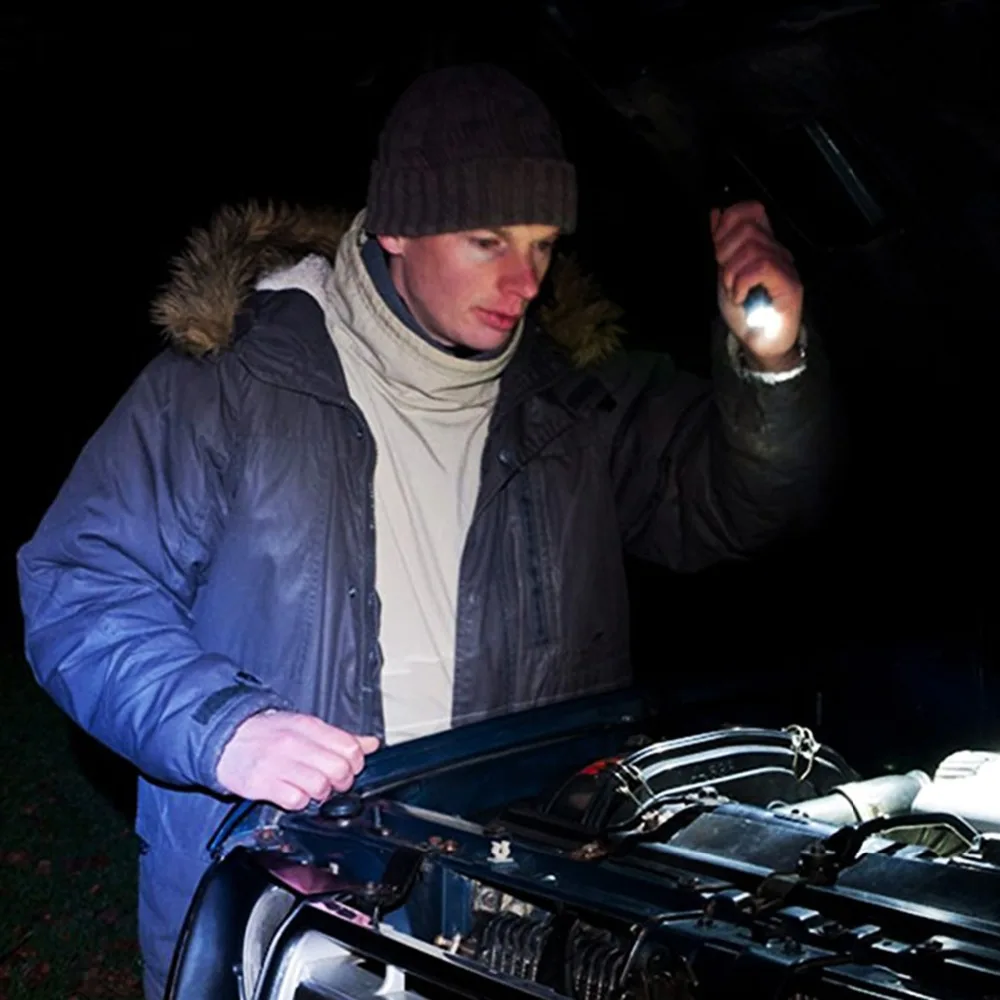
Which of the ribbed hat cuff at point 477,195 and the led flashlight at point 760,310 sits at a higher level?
the ribbed hat cuff at point 477,195

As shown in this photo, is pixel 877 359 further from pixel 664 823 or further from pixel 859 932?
pixel 859 932

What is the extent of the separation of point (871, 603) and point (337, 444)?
5.27ft

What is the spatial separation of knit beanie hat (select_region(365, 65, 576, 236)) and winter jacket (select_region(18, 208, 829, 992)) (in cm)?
34

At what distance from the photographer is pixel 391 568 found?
288 cm

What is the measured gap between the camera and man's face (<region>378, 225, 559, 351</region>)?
2852mm

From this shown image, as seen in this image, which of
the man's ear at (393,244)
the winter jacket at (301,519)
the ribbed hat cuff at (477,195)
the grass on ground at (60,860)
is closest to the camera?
the winter jacket at (301,519)

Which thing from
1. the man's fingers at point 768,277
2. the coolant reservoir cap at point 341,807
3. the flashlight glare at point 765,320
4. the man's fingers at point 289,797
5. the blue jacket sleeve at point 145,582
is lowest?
the coolant reservoir cap at point 341,807

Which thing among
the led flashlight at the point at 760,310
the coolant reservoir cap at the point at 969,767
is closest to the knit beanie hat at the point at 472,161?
the led flashlight at the point at 760,310

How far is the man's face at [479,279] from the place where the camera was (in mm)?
2852

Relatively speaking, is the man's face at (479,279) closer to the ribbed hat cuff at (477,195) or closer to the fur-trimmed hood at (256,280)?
the ribbed hat cuff at (477,195)

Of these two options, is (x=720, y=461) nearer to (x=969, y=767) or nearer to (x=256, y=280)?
(x=969, y=767)

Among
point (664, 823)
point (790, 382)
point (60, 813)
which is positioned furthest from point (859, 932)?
point (60, 813)

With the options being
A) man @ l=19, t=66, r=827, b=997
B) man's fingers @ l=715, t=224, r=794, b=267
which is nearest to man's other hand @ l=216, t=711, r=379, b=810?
man @ l=19, t=66, r=827, b=997

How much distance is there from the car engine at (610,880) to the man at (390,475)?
38 centimetres
